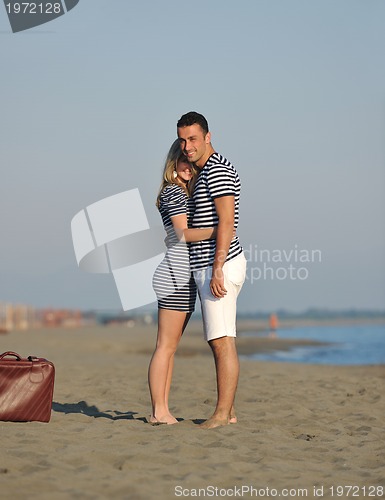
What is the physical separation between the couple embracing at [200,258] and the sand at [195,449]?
14.7 inches

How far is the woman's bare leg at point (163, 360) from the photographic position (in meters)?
5.86

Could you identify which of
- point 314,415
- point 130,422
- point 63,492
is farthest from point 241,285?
point 63,492

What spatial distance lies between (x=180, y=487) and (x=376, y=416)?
10.9ft

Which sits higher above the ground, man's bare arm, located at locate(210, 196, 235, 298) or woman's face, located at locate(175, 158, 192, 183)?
woman's face, located at locate(175, 158, 192, 183)

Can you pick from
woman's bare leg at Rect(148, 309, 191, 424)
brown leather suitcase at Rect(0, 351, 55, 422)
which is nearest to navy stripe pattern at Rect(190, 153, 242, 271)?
woman's bare leg at Rect(148, 309, 191, 424)

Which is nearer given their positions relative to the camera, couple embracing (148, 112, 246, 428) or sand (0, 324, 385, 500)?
sand (0, 324, 385, 500)

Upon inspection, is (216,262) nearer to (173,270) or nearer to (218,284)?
(218,284)

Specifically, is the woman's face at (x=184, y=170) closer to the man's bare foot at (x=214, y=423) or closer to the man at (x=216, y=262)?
the man at (x=216, y=262)

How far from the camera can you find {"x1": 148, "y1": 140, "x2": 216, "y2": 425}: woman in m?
5.75

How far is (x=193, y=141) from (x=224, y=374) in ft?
5.10

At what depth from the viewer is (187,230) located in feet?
18.6

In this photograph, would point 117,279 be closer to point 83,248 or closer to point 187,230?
point 83,248

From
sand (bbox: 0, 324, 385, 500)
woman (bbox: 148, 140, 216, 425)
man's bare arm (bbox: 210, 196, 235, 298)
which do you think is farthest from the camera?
woman (bbox: 148, 140, 216, 425)

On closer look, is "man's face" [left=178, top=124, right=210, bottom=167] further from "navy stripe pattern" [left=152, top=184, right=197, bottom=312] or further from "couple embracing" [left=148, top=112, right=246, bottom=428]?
"navy stripe pattern" [left=152, top=184, right=197, bottom=312]
